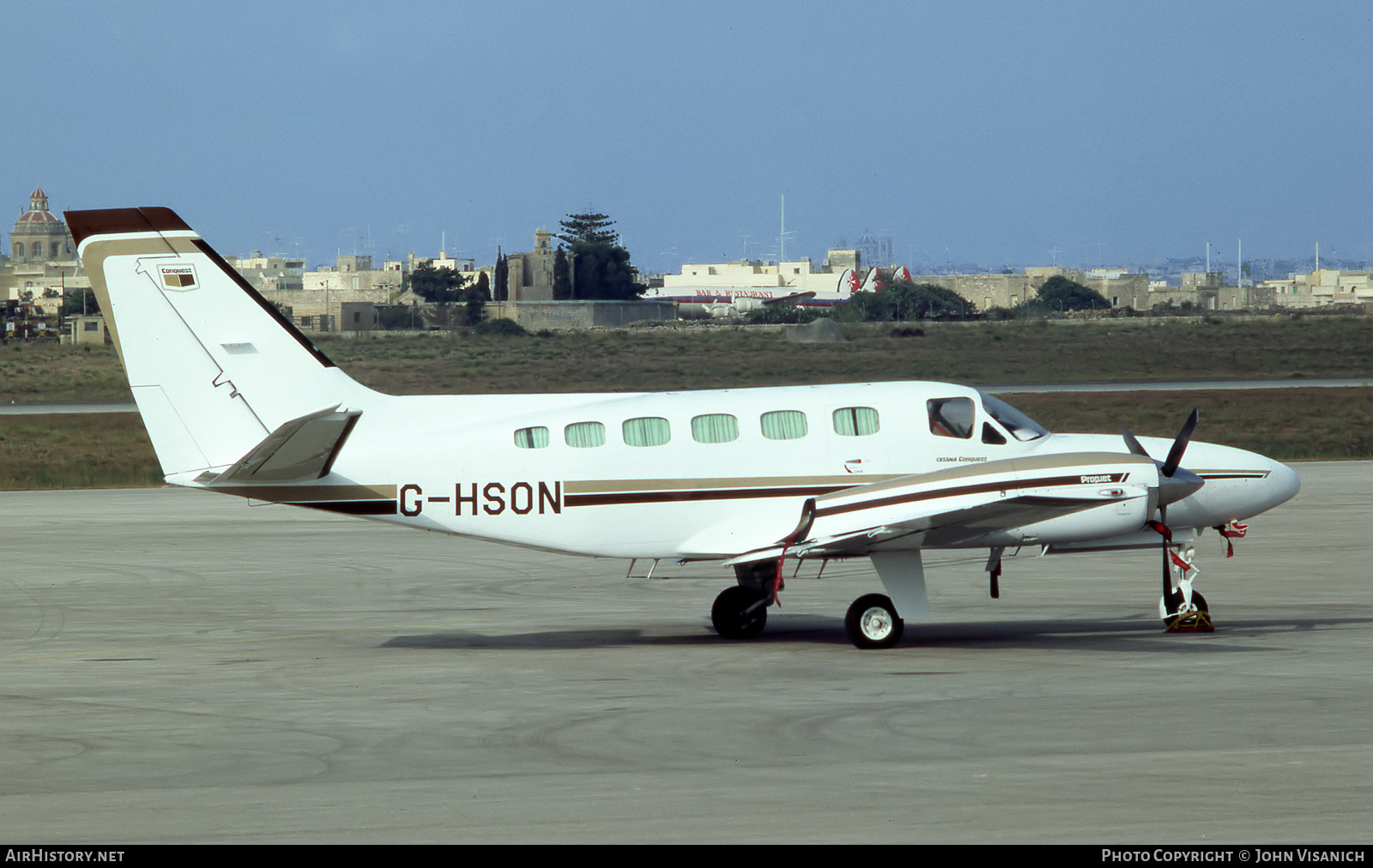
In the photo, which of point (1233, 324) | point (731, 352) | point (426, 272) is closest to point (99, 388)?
point (731, 352)

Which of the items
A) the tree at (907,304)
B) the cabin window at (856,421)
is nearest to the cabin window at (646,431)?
the cabin window at (856,421)

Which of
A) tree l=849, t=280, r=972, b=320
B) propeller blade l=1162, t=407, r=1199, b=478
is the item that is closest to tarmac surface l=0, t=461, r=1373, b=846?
propeller blade l=1162, t=407, r=1199, b=478

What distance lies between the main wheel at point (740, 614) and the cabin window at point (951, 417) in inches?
111

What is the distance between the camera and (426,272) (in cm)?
18462

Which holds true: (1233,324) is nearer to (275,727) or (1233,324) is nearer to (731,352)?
(731,352)

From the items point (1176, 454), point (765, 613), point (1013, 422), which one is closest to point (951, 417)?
point (1013, 422)

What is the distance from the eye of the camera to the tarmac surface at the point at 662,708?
9766mm

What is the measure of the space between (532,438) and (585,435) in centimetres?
59

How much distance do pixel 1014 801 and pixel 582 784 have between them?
2964mm

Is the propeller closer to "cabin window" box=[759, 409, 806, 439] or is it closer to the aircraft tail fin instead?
"cabin window" box=[759, 409, 806, 439]

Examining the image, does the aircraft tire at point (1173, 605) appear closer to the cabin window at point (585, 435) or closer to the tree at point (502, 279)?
the cabin window at point (585, 435)

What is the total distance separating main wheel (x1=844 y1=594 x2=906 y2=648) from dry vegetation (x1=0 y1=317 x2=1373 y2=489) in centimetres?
2865

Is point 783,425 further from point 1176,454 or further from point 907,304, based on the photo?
point 907,304

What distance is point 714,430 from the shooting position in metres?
17.0
